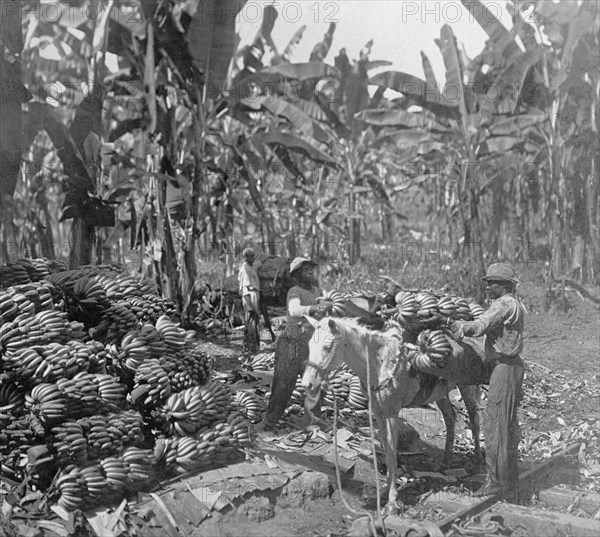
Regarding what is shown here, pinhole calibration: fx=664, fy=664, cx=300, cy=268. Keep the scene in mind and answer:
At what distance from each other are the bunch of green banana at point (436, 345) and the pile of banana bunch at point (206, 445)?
61.9 inches

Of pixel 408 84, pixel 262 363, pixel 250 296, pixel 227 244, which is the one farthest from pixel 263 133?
pixel 262 363

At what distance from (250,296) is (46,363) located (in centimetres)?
510

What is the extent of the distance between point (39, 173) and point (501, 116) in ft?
31.0

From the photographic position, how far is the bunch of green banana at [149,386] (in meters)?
4.94

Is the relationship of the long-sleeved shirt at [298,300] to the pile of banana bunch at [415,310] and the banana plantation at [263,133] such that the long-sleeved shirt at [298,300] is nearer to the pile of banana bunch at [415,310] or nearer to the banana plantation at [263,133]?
the pile of banana bunch at [415,310]

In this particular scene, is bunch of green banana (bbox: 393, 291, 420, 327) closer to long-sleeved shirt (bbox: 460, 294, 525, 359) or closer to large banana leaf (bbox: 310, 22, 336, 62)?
long-sleeved shirt (bbox: 460, 294, 525, 359)

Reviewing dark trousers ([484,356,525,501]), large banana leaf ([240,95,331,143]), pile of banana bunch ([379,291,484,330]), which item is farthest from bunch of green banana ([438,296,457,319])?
large banana leaf ([240,95,331,143])

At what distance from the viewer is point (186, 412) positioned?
16.2 feet

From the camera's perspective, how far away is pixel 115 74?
953 centimetres

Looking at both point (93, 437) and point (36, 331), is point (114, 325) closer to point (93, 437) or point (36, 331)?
point (36, 331)

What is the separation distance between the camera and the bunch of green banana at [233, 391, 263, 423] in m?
6.32

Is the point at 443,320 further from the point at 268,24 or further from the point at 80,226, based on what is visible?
the point at 268,24

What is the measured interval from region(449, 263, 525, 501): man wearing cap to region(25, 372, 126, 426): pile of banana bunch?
100 inches

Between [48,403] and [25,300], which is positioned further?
[25,300]
